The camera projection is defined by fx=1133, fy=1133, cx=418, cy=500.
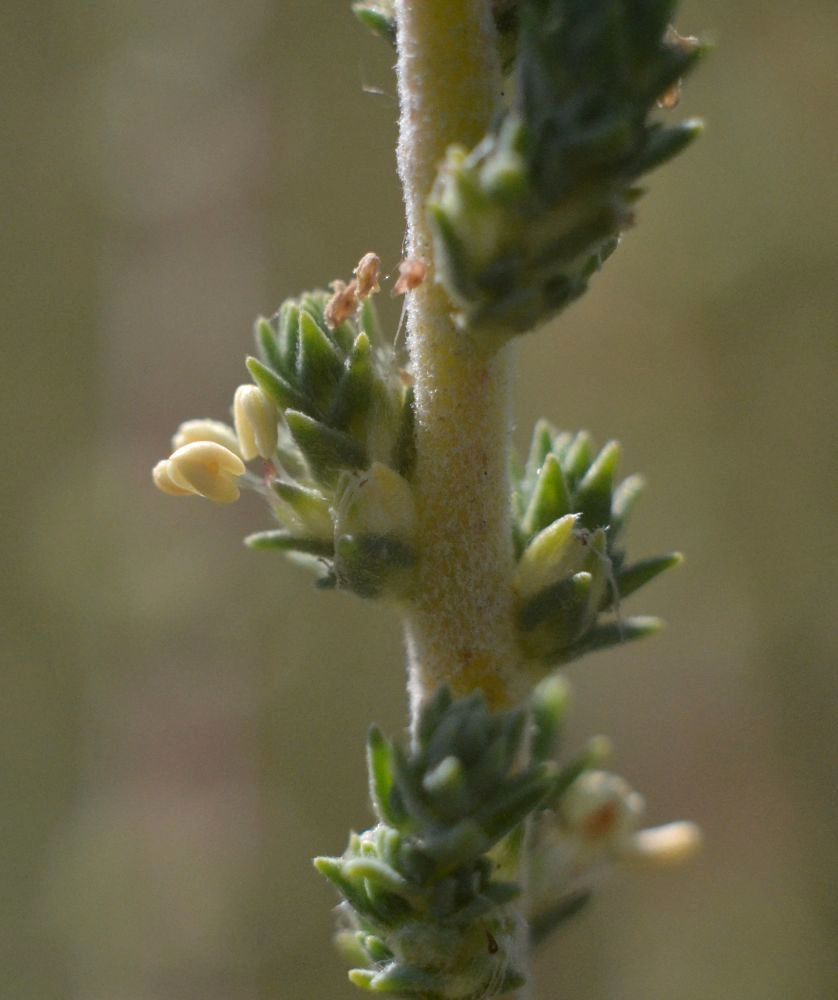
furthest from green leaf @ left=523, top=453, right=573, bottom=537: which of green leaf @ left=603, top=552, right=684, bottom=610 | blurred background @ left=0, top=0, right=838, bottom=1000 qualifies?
blurred background @ left=0, top=0, right=838, bottom=1000

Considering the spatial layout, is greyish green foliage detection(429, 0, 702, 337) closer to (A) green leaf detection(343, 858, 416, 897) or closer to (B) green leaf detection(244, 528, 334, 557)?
(B) green leaf detection(244, 528, 334, 557)

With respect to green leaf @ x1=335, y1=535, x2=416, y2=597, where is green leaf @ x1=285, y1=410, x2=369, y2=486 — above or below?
above

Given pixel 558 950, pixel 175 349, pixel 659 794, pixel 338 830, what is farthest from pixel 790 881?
pixel 175 349

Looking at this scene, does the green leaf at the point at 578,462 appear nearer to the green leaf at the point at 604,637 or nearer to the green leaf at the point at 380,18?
the green leaf at the point at 604,637

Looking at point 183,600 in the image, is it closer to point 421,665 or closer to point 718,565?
point 718,565

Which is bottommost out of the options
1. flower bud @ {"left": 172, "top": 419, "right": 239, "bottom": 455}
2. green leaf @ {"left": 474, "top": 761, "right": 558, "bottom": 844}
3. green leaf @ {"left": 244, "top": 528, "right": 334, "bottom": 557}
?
green leaf @ {"left": 474, "top": 761, "right": 558, "bottom": 844}

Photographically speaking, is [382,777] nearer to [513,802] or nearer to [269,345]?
[513,802]
